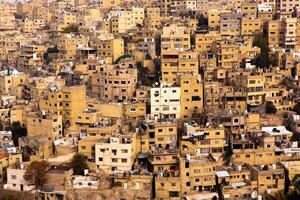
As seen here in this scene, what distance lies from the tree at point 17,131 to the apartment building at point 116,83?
14.2ft

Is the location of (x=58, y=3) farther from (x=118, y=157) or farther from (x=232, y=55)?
(x=118, y=157)

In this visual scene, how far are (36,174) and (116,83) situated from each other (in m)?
8.08

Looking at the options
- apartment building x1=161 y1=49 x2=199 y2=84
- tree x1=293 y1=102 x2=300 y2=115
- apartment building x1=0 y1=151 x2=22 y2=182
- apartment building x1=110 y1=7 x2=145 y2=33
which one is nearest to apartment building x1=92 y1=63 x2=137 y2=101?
apartment building x1=161 y1=49 x2=199 y2=84

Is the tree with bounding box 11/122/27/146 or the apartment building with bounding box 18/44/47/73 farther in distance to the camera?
the apartment building with bounding box 18/44/47/73

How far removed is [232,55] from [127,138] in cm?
1126

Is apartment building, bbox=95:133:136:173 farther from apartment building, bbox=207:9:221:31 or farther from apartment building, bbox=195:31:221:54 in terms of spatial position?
apartment building, bbox=207:9:221:31

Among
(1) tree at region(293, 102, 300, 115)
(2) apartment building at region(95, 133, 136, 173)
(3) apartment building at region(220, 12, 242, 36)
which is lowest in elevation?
(2) apartment building at region(95, 133, 136, 173)

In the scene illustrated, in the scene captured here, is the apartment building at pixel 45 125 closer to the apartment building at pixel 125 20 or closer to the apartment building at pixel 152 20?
the apartment building at pixel 152 20

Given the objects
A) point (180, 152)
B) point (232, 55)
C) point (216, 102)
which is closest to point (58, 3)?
point (232, 55)

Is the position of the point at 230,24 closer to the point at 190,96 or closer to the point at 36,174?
the point at 190,96

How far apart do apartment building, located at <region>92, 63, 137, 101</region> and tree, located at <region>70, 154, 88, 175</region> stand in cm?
595

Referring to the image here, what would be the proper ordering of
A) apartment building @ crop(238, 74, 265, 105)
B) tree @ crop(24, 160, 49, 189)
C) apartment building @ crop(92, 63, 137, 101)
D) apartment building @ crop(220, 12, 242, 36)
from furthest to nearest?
apartment building @ crop(220, 12, 242, 36) < apartment building @ crop(92, 63, 137, 101) < apartment building @ crop(238, 74, 265, 105) < tree @ crop(24, 160, 49, 189)

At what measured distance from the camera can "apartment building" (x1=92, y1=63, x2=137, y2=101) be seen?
30.9 meters

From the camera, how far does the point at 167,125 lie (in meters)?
26.1
